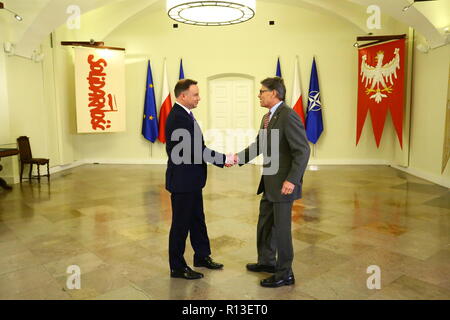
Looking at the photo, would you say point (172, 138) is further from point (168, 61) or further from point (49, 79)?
point (168, 61)

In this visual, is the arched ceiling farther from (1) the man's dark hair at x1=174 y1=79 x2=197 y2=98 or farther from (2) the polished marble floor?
(1) the man's dark hair at x1=174 y1=79 x2=197 y2=98

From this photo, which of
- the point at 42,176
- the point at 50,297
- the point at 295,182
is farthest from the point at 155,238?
the point at 42,176

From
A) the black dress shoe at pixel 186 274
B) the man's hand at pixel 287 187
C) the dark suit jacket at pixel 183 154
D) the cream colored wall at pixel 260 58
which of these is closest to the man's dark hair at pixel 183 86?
the dark suit jacket at pixel 183 154

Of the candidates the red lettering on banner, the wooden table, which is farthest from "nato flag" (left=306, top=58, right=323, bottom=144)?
the wooden table

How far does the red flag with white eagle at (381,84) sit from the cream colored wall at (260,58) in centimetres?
64

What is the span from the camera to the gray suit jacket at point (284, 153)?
9.35 ft

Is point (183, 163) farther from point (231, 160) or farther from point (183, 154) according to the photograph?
point (231, 160)

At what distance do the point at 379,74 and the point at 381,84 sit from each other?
232mm

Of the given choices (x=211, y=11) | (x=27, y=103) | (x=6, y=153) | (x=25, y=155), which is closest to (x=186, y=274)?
(x=211, y=11)

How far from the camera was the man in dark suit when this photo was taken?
9.76ft

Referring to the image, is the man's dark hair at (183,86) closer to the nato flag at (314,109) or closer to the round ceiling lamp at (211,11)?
the round ceiling lamp at (211,11)

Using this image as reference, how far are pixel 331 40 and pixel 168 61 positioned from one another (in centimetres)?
429

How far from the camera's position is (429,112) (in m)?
7.75

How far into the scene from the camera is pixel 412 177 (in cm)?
793
